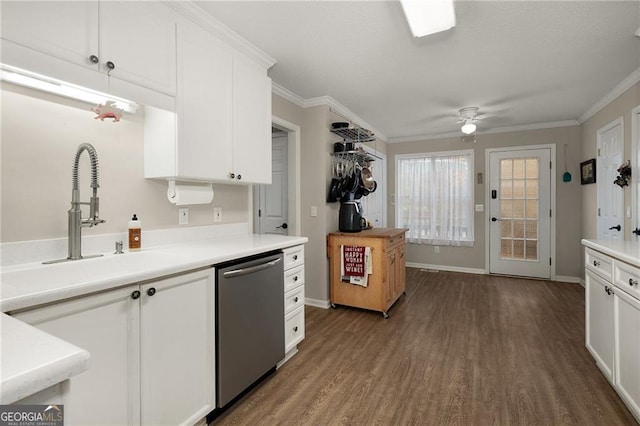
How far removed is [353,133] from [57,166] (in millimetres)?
2950

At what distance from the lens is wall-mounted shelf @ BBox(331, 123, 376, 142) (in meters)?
3.66

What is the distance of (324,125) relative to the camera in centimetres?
356

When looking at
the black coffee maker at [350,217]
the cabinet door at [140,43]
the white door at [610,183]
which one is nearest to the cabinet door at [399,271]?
the black coffee maker at [350,217]

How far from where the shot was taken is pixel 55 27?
4.31 ft

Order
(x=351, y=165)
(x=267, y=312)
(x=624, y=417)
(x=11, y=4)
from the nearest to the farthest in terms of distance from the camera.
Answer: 1. (x=11, y=4)
2. (x=624, y=417)
3. (x=267, y=312)
4. (x=351, y=165)

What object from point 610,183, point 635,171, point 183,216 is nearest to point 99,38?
point 183,216

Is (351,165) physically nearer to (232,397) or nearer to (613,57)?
(613,57)

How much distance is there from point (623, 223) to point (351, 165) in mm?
2946

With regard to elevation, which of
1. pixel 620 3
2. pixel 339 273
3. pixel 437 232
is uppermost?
pixel 620 3

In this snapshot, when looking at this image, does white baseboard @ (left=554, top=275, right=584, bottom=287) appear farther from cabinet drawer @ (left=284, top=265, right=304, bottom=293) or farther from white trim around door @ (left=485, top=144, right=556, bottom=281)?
cabinet drawer @ (left=284, top=265, right=304, bottom=293)

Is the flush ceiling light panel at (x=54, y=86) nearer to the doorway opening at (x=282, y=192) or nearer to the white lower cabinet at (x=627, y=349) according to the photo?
the doorway opening at (x=282, y=192)

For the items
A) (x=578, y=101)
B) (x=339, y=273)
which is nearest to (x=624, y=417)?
(x=339, y=273)

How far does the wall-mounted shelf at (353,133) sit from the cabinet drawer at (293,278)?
189cm

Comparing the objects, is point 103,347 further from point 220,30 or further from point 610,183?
point 610,183
